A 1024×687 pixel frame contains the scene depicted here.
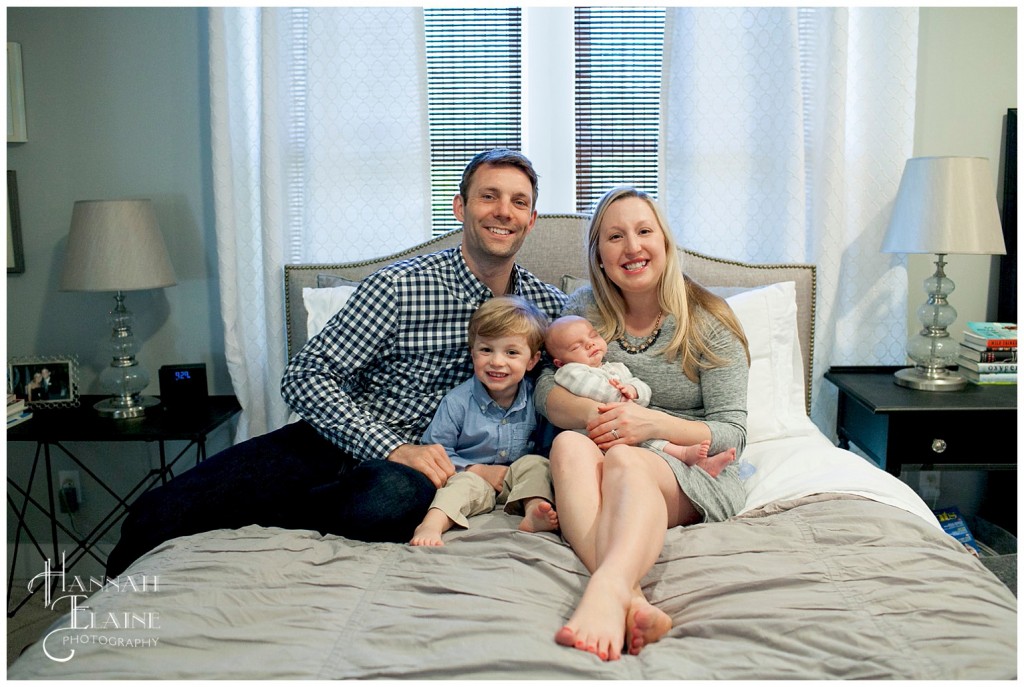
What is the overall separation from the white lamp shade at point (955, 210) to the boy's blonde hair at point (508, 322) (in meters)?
1.18

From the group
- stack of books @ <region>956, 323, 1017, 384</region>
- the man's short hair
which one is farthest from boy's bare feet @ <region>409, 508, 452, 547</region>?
stack of books @ <region>956, 323, 1017, 384</region>

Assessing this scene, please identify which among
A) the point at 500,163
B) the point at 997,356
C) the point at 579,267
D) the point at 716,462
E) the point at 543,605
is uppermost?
the point at 500,163

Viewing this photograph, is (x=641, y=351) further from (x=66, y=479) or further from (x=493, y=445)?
(x=66, y=479)

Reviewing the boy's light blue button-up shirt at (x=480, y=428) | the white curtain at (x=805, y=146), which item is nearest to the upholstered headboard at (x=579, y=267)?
the white curtain at (x=805, y=146)

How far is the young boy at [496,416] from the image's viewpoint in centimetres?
176

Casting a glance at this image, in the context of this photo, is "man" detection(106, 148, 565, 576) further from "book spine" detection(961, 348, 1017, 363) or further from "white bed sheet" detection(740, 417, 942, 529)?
"book spine" detection(961, 348, 1017, 363)

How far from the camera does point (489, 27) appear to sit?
2.63 m

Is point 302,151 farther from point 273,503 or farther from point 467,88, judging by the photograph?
point 273,503

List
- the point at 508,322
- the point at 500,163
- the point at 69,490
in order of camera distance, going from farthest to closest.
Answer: the point at 69,490 < the point at 500,163 < the point at 508,322

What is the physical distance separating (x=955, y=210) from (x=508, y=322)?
1364mm

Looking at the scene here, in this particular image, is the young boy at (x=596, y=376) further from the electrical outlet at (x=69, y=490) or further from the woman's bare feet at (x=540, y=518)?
the electrical outlet at (x=69, y=490)

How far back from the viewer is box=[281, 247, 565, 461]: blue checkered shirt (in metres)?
1.99

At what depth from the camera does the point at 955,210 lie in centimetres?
227

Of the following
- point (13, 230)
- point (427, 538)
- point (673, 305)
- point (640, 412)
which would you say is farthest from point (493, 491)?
point (13, 230)
